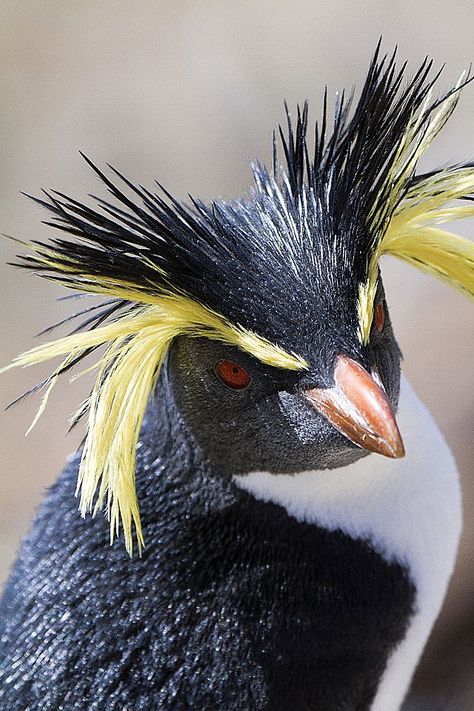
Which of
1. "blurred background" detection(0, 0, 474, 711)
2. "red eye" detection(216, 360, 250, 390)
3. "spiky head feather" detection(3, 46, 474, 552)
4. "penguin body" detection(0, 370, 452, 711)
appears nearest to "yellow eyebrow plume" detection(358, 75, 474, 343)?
"spiky head feather" detection(3, 46, 474, 552)

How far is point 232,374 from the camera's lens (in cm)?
211

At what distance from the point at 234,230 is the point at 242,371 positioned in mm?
302

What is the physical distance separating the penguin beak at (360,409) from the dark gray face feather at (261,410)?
0.13 feet

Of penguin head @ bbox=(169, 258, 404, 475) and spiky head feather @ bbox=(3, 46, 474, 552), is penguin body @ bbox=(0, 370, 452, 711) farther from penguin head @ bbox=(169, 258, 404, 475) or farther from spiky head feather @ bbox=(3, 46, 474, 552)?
spiky head feather @ bbox=(3, 46, 474, 552)

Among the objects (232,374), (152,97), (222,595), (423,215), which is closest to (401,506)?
(222,595)

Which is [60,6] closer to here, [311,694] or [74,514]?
[74,514]

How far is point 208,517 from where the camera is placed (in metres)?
2.34

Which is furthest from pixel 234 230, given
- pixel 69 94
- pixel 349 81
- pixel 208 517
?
pixel 69 94

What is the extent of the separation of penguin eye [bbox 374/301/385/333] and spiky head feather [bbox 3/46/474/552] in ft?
0.41

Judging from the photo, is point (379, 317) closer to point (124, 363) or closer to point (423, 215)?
point (423, 215)

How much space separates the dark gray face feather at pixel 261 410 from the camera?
2.04 m

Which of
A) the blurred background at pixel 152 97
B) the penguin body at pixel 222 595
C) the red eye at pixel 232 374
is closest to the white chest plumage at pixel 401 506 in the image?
the penguin body at pixel 222 595

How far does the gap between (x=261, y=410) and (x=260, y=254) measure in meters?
0.35

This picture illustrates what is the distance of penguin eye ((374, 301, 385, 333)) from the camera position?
2096mm
